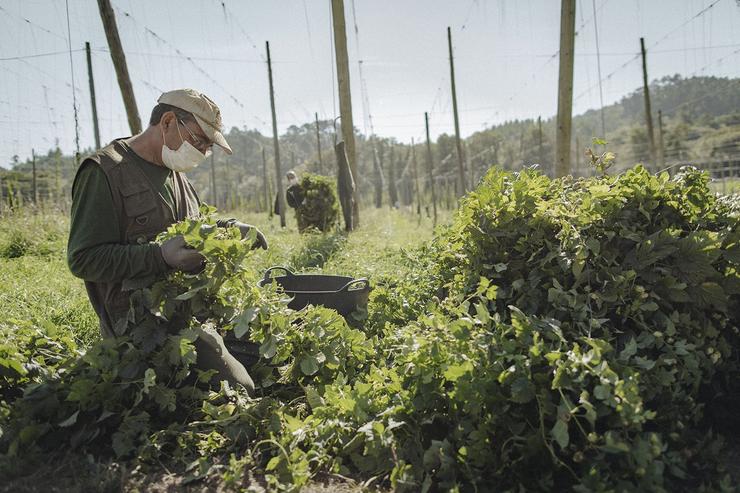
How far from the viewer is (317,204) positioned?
12391mm

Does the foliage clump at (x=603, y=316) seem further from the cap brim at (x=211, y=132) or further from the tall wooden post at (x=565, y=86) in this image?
the tall wooden post at (x=565, y=86)

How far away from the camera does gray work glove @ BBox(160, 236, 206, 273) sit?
2.30 meters

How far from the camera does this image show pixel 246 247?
2.41 metres

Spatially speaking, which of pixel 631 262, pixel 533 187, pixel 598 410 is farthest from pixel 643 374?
pixel 533 187

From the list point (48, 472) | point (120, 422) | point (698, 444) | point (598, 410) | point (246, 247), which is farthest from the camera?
point (246, 247)

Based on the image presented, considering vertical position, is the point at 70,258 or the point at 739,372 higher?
the point at 70,258

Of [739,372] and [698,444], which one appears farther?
[739,372]

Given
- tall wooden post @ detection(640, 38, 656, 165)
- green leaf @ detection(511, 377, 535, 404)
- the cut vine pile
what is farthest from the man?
tall wooden post @ detection(640, 38, 656, 165)

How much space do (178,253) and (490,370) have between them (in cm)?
Answer: 154

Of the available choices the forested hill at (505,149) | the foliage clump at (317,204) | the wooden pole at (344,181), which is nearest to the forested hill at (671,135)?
the forested hill at (505,149)

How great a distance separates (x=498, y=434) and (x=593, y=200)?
1.19m

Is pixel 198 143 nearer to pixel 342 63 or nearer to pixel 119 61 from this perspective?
pixel 119 61

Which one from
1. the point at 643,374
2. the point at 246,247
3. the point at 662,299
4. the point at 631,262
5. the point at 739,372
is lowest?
the point at 739,372

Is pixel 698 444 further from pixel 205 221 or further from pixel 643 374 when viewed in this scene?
pixel 205 221
